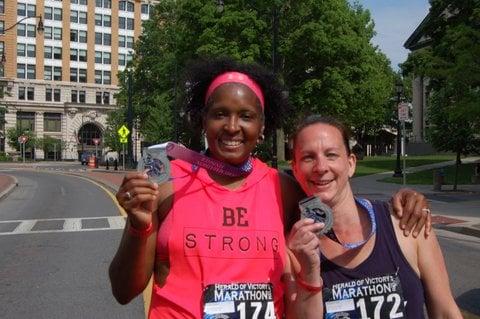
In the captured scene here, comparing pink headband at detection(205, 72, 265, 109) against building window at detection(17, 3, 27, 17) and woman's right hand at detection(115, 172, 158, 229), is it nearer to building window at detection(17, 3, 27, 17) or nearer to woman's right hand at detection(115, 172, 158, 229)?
woman's right hand at detection(115, 172, 158, 229)

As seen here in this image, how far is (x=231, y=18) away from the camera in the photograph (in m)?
39.6

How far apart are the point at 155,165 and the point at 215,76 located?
61 cm

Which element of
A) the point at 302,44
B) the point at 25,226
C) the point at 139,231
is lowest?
the point at 25,226

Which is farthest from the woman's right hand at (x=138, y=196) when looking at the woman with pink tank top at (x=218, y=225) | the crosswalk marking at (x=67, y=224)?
the crosswalk marking at (x=67, y=224)

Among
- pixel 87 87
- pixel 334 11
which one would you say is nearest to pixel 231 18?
pixel 334 11

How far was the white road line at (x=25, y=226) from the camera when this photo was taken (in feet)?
46.6

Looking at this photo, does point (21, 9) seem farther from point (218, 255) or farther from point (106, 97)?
point (218, 255)

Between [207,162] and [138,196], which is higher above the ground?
[207,162]

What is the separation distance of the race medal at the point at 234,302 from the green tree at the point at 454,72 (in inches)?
777

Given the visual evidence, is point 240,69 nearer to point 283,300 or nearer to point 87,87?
point 283,300

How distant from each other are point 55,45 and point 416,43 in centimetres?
5705

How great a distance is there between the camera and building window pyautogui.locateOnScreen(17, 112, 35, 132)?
94088 millimetres

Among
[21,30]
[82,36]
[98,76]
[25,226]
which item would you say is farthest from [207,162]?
[82,36]

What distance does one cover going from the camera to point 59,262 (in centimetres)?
966
